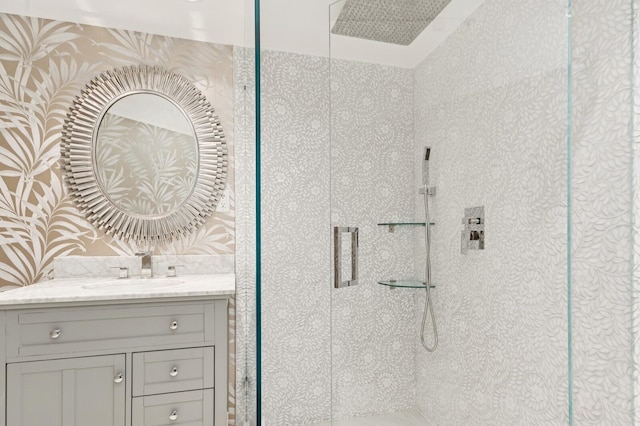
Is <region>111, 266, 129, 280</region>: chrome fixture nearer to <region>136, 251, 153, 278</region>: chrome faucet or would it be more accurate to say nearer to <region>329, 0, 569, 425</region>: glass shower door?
<region>136, 251, 153, 278</region>: chrome faucet

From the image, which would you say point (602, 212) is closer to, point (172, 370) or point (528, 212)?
point (528, 212)

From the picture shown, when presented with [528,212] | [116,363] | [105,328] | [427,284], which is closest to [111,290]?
[105,328]

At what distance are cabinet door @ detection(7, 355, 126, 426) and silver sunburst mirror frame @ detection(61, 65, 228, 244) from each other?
27.2 inches

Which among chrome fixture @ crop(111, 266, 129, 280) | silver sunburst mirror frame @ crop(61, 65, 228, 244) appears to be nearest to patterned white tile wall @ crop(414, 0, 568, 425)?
silver sunburst mirror frame @ crop(61, 65, 228, 244)

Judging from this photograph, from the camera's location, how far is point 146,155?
6.68ft

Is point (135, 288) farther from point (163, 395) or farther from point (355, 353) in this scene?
point (355, 353)

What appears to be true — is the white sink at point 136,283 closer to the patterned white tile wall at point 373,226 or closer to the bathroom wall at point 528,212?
the patterned white tile wall at point 373,226

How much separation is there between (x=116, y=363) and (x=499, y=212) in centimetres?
152

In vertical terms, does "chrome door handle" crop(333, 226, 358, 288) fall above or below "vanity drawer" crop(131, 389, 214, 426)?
above

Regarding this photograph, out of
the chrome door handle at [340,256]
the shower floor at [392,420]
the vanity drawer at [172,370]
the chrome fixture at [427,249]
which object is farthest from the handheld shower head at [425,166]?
the vanity drawer at [172,370]

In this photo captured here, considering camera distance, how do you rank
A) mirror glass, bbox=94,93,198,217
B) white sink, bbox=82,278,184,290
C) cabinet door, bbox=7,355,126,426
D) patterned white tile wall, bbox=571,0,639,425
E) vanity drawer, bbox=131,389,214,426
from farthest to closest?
1. mirror glass, bbox=94,93,198,217
2. white sink, bbox=82,278,184,290
3. vanity drawer, bbox=131,389,214,426
4. cabinet door, bbox=7,355,126,426
5. patterned white tile wall, bbox=571,0,639,425

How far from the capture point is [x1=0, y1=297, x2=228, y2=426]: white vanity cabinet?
146 centimetres

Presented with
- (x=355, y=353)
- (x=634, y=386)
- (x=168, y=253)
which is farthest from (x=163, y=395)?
(x=634, y=386)

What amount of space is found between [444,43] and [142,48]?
5.85 feet
